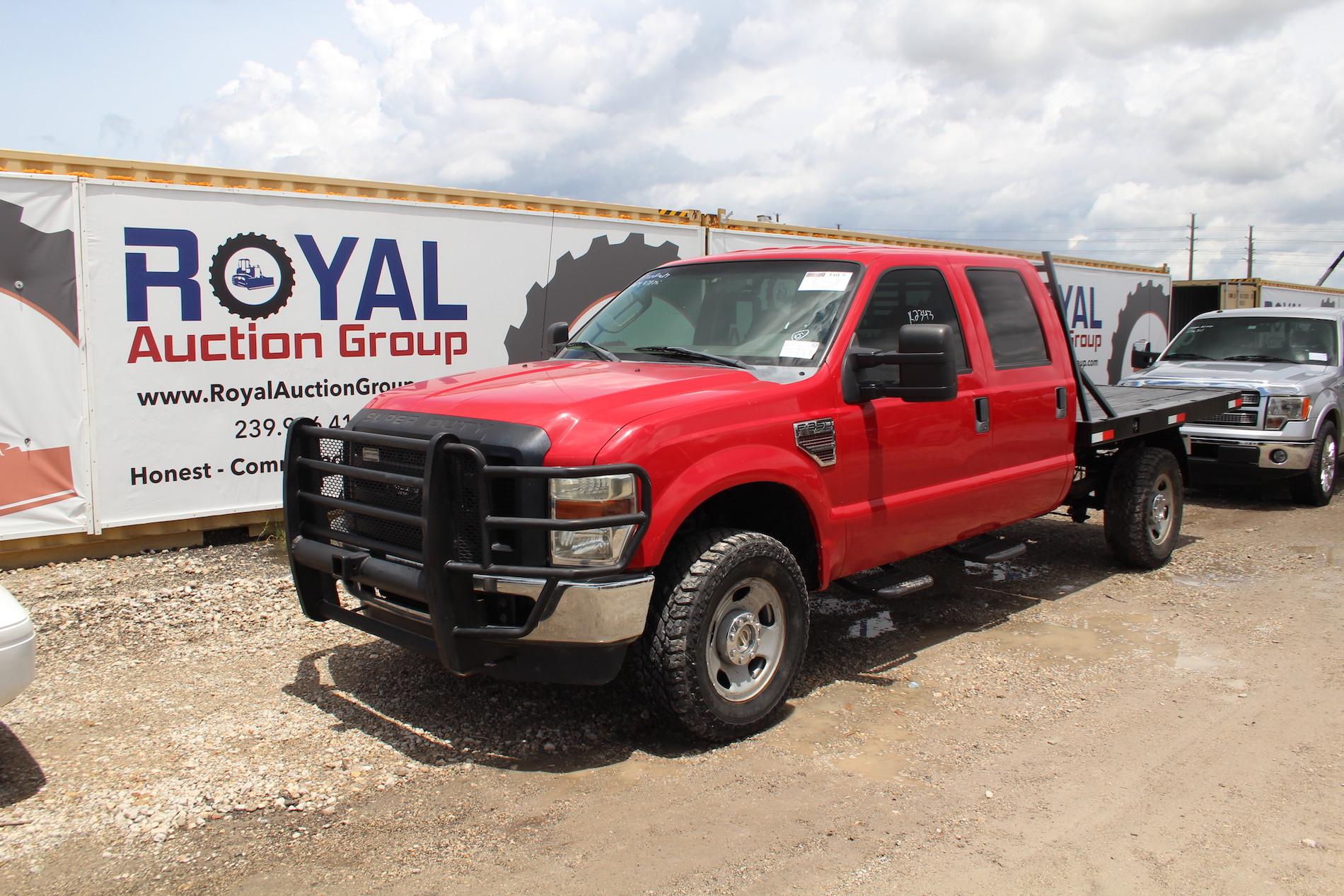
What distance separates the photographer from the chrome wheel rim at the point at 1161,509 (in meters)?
7.04

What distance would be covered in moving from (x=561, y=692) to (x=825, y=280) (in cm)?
233

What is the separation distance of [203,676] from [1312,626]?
6059 mm

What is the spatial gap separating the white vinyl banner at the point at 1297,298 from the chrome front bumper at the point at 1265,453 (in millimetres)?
11524

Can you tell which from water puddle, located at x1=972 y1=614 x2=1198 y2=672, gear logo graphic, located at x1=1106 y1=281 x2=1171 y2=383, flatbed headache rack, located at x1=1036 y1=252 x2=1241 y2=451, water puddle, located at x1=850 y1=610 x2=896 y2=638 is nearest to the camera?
water puddle, located at x1=972 y1=614 x2=1198 y2=672

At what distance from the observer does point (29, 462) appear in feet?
22.4

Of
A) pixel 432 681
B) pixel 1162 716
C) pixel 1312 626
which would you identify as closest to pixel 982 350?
pixel 1162 716

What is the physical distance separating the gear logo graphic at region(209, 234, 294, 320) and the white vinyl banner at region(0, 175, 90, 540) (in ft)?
3.08

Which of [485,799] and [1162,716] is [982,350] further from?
[485,799]

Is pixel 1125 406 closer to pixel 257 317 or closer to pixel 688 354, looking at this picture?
pixel 688 354

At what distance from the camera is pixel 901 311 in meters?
5.10

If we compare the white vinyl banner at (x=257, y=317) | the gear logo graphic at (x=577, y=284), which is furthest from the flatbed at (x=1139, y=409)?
the white vinyl banner at (x=257, y=317)

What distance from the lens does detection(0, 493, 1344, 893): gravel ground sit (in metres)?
3.29

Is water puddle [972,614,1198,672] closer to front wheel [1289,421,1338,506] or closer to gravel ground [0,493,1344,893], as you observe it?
gravel ground [0,493,1344,893]

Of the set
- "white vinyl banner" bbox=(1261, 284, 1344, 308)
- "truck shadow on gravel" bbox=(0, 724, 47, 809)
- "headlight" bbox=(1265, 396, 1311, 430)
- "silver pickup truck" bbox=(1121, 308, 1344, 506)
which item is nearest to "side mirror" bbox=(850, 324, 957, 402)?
"truck shadow on gravel" bbox=(0, 724, 47, 809)
